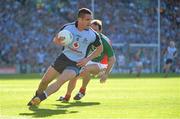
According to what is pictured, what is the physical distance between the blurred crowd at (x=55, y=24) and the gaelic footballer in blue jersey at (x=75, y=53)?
3088cm

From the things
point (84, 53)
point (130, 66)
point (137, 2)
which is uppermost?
point (84, 53)

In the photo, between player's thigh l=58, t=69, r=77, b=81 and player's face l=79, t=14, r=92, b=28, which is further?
player's face l=79, t=14, r=92, b=28

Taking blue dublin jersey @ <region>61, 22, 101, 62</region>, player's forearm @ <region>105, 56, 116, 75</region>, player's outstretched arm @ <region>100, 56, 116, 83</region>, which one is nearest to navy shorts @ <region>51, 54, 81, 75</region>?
blue dublin jersey @ <region>61, 22, 101, 62</region>

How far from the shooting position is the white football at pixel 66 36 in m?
14.1

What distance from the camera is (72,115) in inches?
488

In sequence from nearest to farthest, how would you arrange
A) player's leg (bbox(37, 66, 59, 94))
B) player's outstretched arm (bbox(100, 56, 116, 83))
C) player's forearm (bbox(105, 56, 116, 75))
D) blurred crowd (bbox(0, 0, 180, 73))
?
1. player's leg (bbox(37, 66, 59, 94))
2. player's outstretched arm (bbox(100, 56, 116, 83))
3. player's forearm (bbox(105, 56, 116, 75))
4. blurred crowd (bbox(0, 0, 180, 73))

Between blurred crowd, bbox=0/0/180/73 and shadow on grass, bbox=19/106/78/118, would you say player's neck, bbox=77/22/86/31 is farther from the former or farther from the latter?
blurred crowd, bbox=0/0/180/73

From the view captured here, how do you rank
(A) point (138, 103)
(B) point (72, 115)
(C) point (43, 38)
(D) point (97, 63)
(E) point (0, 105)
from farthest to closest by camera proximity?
(C) point (43, 38) < (D) point (97, 63) < (A) point (138, 103) < (E) point (0, 105) < (B) point (72, 115)

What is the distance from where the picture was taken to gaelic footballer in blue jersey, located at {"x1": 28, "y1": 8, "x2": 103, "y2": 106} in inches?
564

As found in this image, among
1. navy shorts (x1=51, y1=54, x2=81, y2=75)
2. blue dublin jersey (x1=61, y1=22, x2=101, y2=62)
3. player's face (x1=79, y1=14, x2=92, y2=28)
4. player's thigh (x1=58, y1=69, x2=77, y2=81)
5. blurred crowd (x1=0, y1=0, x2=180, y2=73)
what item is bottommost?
blurred crowd (x1=0, y1=0, x2=180, y2=73)

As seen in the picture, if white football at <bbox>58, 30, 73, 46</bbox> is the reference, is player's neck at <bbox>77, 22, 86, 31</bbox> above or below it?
above

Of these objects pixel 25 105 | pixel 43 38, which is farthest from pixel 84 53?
pixel 43 38

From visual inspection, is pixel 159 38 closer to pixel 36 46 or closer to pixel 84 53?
pixel 36 46

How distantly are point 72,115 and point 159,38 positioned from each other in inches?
1380
